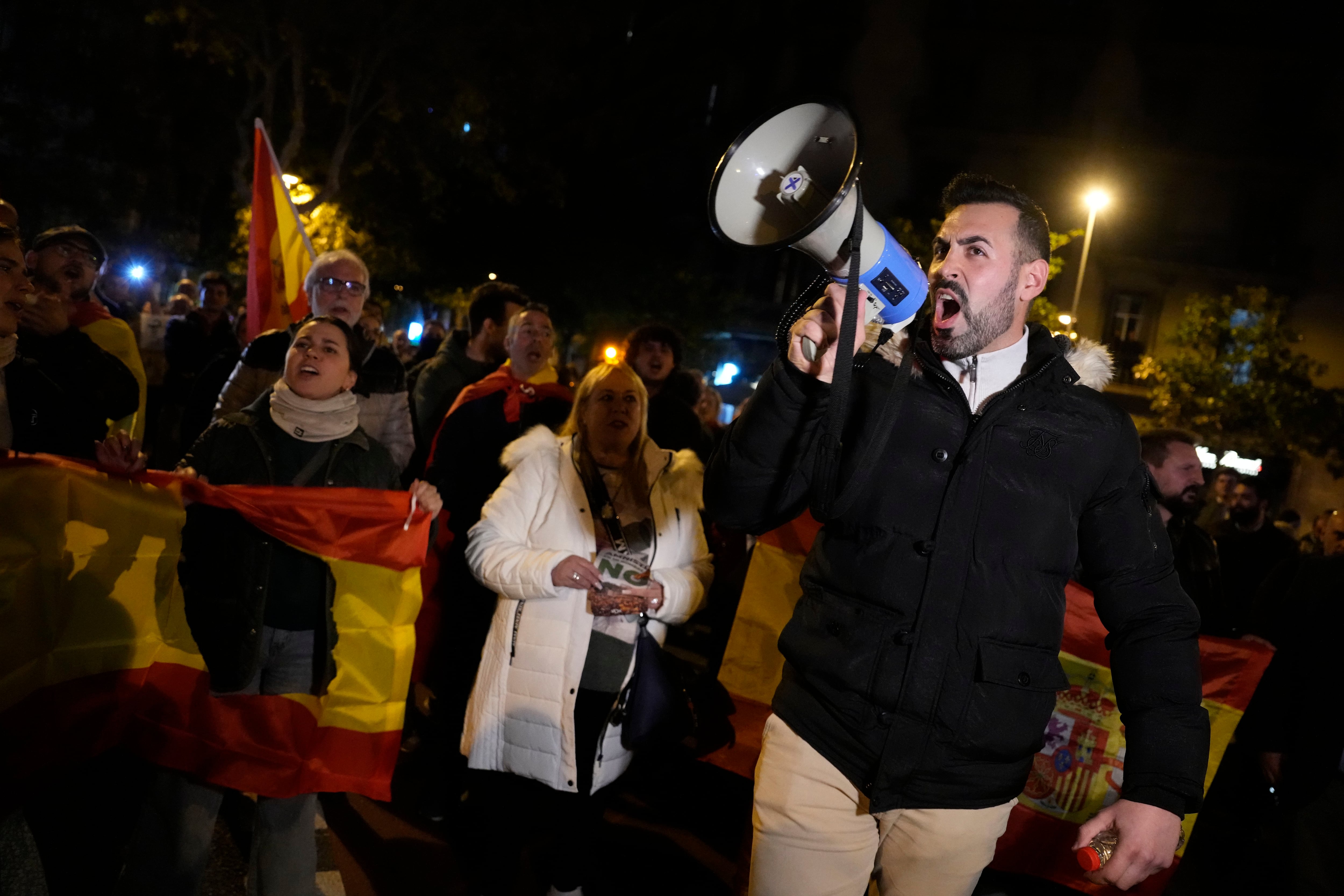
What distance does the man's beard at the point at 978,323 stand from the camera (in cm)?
220

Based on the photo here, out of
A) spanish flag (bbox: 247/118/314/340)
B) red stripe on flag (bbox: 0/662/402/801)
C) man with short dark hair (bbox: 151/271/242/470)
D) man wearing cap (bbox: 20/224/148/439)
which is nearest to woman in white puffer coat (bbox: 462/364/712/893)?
red stripe on flag (bbox: 0/662/402/801)

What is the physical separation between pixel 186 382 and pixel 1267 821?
29.0 ft

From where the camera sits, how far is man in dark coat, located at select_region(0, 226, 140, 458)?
3.66 m

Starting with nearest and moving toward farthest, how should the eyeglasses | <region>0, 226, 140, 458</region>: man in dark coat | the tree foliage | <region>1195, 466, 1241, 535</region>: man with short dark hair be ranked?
<region>0, 226, 140, 458</region>: man in dark coat
the eyeglasses
<region>1195, 466, 1241, 535</region>: man with short dark hair
the tree foliage

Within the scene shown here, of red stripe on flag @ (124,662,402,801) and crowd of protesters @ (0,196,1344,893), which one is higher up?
crowd of protesters @ (0,196,1344,893)

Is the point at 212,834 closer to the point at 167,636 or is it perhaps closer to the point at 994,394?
the point at 167,636

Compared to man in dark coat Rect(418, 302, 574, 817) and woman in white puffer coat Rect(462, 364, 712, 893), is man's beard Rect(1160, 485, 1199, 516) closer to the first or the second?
woman in white puffer coat Rect(462, 364, 712, 893)

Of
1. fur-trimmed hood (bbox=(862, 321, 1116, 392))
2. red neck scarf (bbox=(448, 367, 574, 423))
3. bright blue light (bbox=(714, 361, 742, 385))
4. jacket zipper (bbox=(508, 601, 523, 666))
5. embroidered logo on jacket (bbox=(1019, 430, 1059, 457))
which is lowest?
jacket zipper (bbox=(508, 601, 523, 666))

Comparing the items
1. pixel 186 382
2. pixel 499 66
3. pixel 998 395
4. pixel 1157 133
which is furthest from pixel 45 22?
pixel 1157 133

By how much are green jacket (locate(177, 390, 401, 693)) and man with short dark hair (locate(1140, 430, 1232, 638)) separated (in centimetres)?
332

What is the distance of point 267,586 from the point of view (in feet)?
10.9

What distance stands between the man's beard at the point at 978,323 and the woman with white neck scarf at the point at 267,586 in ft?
6.83

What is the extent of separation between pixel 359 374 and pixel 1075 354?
313 cm

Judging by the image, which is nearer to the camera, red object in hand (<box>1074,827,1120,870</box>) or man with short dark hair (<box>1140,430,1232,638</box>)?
red object in hand (<box>1074,827,1120,870</box>)
